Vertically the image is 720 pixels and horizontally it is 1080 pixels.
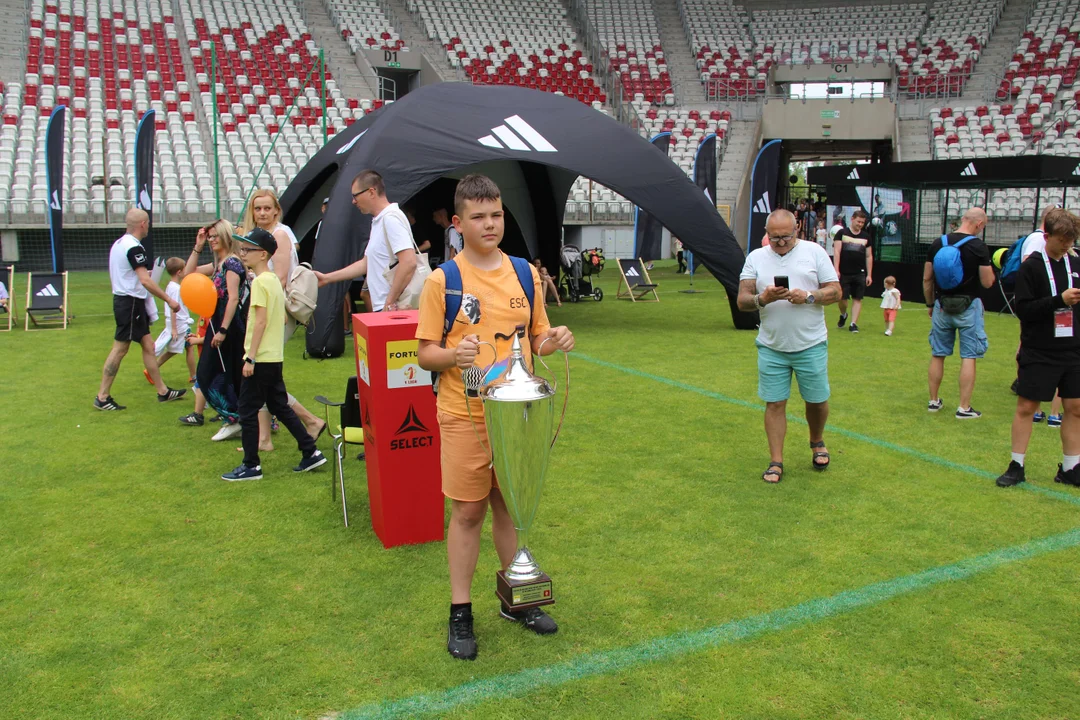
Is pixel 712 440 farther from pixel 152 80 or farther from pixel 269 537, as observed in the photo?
pixel 152 80

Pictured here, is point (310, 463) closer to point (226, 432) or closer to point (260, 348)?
point (260, 348)

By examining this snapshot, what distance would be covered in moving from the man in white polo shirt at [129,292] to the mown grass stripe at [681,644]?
5.22 meters

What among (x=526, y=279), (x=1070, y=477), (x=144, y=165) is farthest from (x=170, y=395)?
(x=144, y=165)

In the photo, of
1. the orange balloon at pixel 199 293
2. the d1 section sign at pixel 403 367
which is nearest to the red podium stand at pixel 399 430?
the d1 section sign at pixel 403 367

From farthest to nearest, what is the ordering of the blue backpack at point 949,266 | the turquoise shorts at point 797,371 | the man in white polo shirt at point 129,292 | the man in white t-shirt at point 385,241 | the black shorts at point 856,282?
the black shorts at point 856,282 → the man in white polo shirt at point 129,292 → the blue backpack at point 949,266 → the man in white t-shirt at point 385,241 → the turquoise shorts at point 797,371

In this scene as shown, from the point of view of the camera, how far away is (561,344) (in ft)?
10.2

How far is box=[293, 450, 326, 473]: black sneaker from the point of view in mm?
5555

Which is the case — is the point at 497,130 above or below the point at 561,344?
above

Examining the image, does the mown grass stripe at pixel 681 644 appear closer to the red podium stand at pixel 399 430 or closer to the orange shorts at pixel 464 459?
the orange shorts at pixel 464 459

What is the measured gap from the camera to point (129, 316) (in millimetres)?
7266

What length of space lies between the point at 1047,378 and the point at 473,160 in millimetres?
6851

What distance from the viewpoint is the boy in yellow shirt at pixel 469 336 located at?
305 cm

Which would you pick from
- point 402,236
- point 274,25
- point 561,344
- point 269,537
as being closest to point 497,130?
point 402,236

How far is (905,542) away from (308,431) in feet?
12.5
